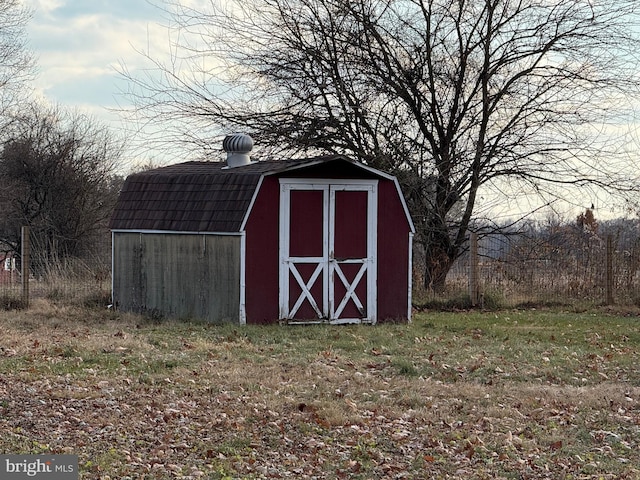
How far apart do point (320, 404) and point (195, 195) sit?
8.97 m

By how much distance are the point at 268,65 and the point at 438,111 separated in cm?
421

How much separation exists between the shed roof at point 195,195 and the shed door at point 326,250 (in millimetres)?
522

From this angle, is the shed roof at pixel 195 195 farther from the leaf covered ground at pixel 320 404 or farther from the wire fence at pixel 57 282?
the leaf covered ground at pixel 320 404

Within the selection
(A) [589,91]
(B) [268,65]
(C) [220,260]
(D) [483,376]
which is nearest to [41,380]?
(D) [483,376]

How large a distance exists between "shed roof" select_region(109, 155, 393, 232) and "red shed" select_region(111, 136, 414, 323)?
0.08ft

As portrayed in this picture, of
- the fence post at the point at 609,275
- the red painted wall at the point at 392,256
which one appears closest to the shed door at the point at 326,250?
the red painted wall at the point at 392,256

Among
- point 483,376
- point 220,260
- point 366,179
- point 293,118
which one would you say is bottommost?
point 483,376

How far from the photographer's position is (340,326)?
17203 millimetres

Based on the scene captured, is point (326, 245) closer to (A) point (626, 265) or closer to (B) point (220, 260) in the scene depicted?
(B) point (220, 260)

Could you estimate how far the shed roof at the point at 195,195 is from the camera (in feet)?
55.9

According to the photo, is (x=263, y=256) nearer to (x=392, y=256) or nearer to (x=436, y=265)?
(x=392, y=256)

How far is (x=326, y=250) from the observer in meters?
17.5

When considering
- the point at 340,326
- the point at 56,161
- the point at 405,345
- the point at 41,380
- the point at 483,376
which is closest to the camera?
the point at 41,380

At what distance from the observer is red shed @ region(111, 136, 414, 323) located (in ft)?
55.9
